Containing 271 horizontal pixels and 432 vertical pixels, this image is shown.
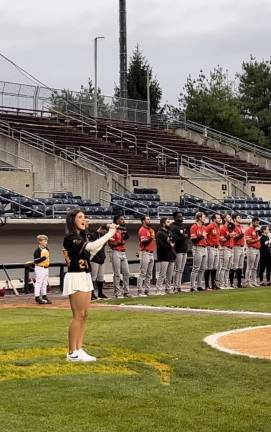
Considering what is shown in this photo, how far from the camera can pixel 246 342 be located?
36.4ft

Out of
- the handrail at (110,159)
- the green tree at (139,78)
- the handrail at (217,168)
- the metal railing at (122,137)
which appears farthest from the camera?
the green tree at (139,78)

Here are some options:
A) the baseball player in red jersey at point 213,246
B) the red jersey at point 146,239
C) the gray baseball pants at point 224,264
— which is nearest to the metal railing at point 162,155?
the gray baseball pants at point 224,264

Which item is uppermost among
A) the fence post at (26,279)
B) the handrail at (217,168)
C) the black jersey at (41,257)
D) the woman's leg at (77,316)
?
the handrail at (217,168)

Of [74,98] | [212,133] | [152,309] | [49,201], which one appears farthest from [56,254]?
[212,133]

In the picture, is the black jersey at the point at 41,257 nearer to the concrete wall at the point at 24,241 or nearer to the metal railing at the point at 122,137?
the concrete wall at the point at 24,241

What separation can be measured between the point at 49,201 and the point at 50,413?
20.5m

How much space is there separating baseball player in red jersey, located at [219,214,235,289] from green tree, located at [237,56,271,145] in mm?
47245

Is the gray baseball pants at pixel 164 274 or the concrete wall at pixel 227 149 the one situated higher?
the concrete wall at pixel 227 149

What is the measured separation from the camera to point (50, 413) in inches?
265

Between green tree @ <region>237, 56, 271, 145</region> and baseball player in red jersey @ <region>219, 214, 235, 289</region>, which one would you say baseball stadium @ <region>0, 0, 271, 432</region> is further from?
green tree @ <region>237, 56, 271, 145</region>

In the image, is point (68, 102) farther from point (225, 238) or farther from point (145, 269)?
point (145, 269)

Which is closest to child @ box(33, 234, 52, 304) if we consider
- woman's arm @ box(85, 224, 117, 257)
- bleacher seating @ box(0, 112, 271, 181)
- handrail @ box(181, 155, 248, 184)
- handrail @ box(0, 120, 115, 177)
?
woman's arm @ box(85, 224, 117, 257)

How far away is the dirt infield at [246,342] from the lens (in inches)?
399

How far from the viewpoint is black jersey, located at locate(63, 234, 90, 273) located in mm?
9141
